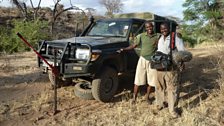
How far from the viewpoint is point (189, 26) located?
34.6 meters

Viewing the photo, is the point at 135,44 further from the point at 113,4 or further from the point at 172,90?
the point at 113,4

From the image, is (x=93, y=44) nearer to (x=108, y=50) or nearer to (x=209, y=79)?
(x=108, y=50)

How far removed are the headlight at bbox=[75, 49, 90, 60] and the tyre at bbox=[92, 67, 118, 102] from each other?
0.43m

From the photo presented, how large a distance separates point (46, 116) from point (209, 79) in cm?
452

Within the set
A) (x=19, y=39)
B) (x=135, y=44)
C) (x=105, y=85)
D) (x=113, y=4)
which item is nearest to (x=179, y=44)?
(x=135, y=44)

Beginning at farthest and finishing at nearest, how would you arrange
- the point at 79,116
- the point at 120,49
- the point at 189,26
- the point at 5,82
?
the point at 189,26 → the point at 5,82 → the point at 120,49 → the point at 79,116

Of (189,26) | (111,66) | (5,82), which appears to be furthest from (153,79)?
(189,26)

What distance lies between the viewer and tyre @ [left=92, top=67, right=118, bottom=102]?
6811mm

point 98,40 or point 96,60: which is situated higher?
point 98,40

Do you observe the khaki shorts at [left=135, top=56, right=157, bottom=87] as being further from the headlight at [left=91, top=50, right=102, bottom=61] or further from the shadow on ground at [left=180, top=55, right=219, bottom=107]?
the headlight at [left=91, top=50, right=102, bottom=61]

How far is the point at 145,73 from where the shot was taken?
7.10 metres

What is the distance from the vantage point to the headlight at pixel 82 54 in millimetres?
6669

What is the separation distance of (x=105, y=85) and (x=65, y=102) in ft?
2.76

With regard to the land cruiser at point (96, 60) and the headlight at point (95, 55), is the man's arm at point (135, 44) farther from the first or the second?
the headlight at point (95, 55)
